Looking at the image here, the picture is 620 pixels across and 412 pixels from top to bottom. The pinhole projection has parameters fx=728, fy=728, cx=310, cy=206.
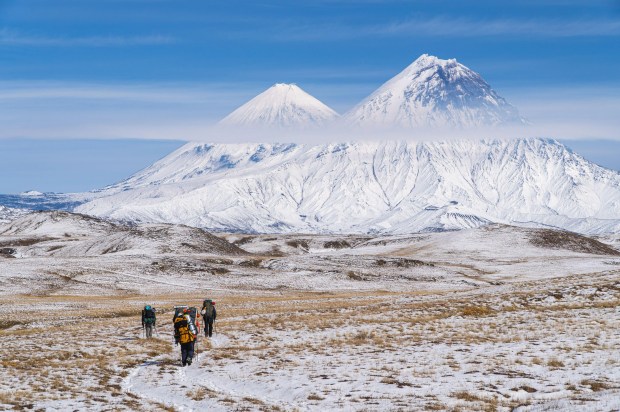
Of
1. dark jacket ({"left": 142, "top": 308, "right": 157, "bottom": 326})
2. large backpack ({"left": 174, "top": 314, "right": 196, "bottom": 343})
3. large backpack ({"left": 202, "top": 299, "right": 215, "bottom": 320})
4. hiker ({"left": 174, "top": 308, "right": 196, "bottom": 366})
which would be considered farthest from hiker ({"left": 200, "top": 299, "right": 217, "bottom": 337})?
large backpack ({"left": 174, "top": 314, "right": 196, "bottom": 343})

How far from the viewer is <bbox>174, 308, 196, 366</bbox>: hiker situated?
28547 millimetres

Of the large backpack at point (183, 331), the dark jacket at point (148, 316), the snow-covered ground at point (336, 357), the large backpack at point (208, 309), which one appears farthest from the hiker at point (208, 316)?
the large backpack at point (183, 331)

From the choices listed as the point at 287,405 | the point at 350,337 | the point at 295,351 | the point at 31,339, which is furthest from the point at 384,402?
the point at 31,339

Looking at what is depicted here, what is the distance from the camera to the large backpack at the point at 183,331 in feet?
93.7

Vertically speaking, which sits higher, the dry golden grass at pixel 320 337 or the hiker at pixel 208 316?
the hiker at pixel 208 316

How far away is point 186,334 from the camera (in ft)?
93.9

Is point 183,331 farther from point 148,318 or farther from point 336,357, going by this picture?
point 148,318

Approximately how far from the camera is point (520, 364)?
24.6m

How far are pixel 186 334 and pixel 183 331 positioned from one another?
17 centimetres

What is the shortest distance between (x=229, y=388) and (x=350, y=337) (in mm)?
12613

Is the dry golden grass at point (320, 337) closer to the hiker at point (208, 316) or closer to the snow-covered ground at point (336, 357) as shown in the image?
the snow-covered ground at point (336, 357)

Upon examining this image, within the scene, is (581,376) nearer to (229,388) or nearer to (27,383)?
(229,388)

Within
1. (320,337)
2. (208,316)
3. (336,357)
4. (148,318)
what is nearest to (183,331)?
(336,357)

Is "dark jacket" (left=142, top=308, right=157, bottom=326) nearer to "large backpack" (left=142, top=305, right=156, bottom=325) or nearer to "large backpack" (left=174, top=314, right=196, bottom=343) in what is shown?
"large backpack" (left=142, top=305, right=156, bottom=325)
